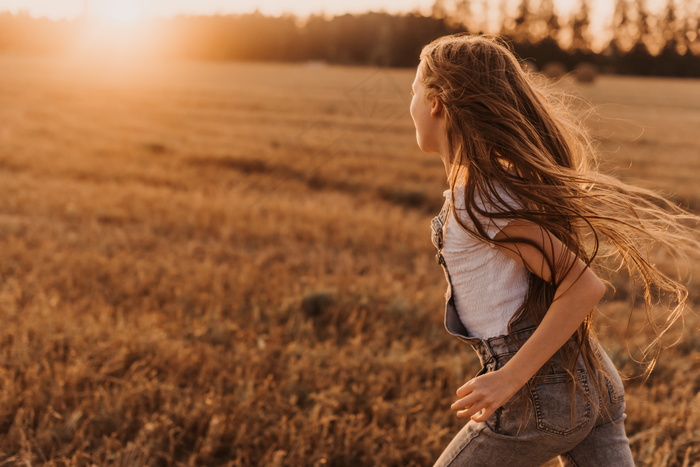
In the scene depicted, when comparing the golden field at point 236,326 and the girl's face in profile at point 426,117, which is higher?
the girl's face in profile at point 426,117

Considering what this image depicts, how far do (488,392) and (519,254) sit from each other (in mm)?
364

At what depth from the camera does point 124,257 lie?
5.08 m

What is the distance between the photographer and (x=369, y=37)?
72.4 meters

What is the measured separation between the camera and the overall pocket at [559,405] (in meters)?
1.67

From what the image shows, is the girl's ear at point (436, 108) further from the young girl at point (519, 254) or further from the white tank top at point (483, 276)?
the white tank top at point (483, 276)

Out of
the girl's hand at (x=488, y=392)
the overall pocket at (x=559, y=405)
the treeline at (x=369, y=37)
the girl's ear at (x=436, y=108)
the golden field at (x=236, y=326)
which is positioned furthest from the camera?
the treeline at (x=369, y=37)

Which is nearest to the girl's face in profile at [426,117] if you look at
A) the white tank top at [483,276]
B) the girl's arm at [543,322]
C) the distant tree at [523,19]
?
the white tank top at [483,276]

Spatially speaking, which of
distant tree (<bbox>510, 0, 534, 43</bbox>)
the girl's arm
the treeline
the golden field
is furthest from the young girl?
distant tree (<bbox>510, 0, 534, 43</bbox>)

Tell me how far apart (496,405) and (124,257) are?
4.16 meters

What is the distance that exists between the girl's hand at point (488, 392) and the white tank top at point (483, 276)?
197 millimetres

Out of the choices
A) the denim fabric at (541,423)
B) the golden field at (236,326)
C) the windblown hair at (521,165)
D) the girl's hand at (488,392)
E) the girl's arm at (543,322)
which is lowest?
the golden field at (236,326)

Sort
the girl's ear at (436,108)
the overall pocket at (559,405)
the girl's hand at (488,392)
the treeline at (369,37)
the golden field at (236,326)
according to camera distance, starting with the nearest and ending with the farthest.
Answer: the girl's hand at (488,392) → the overall pocket at (559,405) → the girl's ear at (436,108) → the golden field at (236,326) → the treeline at (369,37)

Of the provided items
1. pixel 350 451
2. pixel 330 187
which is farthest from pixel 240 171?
pixel 350 451

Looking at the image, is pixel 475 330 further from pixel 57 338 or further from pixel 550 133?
pixel 57 338
